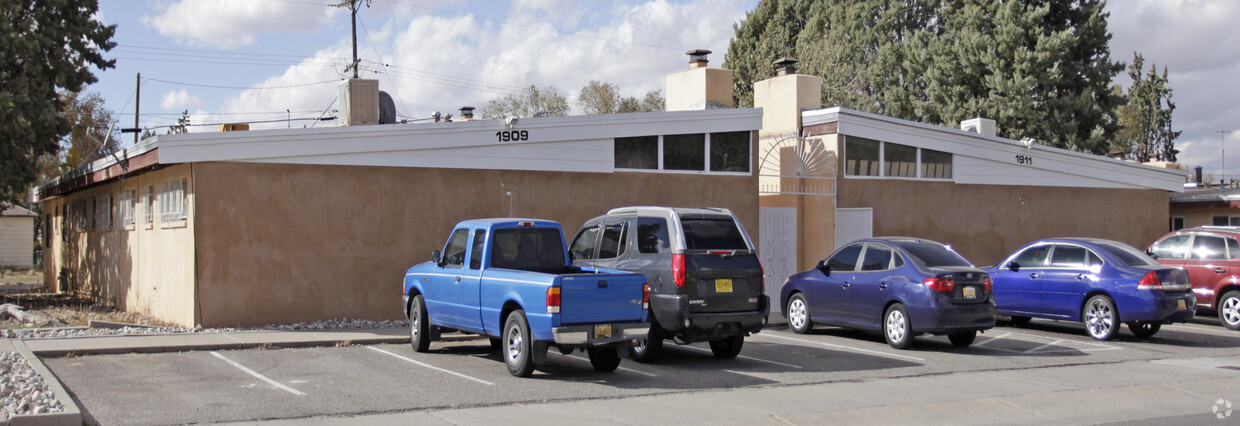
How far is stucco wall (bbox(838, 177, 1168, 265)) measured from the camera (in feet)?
68.1

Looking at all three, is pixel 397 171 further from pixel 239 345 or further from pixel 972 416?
pixel 972 416

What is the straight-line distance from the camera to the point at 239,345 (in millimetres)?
12641

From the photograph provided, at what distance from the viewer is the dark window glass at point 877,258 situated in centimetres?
1395

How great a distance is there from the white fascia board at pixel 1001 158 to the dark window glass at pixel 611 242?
854cm

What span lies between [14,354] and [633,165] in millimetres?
10190

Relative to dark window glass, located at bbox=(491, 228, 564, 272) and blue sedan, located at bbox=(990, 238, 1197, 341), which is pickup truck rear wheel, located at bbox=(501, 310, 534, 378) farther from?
blue sedan, located at bbox=(990, 238, 1197, 341)

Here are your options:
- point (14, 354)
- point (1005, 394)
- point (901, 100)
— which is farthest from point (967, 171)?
point (901, 100)

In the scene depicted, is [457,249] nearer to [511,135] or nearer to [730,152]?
[511,135]

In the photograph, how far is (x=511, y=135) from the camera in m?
16.4

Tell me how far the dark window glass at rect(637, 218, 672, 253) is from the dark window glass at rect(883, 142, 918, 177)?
1009 cm

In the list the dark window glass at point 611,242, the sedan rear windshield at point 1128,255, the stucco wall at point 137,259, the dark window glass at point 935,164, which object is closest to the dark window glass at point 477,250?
the dark window glass at point 611,242

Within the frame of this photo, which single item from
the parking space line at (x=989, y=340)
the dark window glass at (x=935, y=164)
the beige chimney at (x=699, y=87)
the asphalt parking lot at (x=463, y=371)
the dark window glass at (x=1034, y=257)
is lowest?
the parking space line at (x=989, y=340)

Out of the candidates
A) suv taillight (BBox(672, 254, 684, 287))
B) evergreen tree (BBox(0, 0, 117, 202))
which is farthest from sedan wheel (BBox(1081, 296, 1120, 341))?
evergreen tree (BBox(0, 0, 117, 202))

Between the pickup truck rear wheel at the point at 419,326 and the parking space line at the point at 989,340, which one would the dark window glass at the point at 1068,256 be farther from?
the pickup truck rear wheel at the point at 419,326
